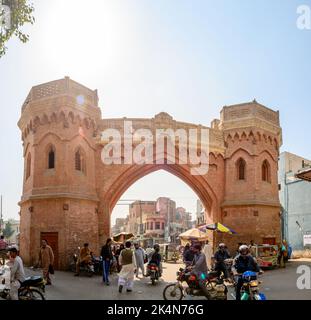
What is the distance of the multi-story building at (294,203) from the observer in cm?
3020

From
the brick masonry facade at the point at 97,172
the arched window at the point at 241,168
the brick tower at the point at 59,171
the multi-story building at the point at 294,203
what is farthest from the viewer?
the multi-story building at the point at 294,203

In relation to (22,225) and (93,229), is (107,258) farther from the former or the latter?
(22,225)

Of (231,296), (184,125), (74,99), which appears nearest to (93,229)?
(74,99)

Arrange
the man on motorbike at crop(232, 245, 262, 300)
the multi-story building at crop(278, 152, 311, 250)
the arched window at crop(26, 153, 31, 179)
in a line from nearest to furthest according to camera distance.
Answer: the man on motorbike at crop(232, 245, 262, 300) < the arched window at crop(26, 153, 31, 179) < the multi-story building at crop(278, 152, 311, 250)

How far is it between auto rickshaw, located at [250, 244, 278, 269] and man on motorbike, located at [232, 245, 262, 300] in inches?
385

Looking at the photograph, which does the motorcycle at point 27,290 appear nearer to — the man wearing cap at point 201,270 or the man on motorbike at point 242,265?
the man wearing cap at point 201,270

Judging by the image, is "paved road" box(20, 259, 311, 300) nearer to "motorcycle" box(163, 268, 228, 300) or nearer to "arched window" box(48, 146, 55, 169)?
"motorcycle" box(163, 268, 228, 300)

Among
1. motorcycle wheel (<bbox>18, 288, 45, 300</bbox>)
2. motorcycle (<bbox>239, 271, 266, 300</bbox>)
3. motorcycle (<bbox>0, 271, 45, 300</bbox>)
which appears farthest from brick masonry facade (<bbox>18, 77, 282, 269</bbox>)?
motorcycle (<bbox>239, 271, 266, 300</bbox>)

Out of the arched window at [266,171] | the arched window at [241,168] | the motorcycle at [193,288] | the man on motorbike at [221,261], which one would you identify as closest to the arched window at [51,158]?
the man on motorbike at [221,261]

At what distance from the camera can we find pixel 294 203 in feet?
105

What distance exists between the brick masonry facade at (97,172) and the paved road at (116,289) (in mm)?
3069

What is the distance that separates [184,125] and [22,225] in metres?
10.7

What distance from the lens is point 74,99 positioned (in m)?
18.0

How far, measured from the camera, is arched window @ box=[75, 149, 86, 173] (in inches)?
724
